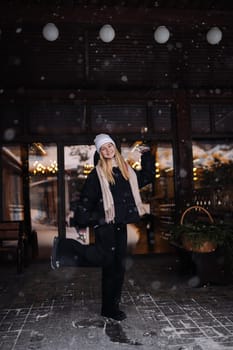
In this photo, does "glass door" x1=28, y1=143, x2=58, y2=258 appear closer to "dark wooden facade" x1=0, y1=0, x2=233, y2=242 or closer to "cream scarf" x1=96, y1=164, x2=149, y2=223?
"dark wooden facade" x1=0, y1=0, x2=233, y2=242

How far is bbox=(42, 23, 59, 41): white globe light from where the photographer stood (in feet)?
21.9

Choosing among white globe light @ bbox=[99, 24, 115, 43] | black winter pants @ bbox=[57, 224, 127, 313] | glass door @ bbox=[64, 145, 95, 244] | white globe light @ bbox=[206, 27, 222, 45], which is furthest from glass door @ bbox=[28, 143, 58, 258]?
black winter pants @ bbox=[57, 224, 127, 313]

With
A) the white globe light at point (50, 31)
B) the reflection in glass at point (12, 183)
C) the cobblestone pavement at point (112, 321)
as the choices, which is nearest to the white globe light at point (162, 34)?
the white globe light at point (50, 31)

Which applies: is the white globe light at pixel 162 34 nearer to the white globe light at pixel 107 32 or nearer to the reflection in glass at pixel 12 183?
the white globe light at pixel 107 32

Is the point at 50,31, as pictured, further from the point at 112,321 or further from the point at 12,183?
the point at 112,321

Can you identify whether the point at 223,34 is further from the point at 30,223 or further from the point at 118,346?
the point at 118,346

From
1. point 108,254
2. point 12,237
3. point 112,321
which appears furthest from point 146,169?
point 12,237

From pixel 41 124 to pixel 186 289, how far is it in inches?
172

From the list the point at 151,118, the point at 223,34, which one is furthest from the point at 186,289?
the point at 223,34

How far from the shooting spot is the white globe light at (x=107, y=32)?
6.73 metres

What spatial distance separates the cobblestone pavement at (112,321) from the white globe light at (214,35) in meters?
4.53

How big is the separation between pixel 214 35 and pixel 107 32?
2.12 m

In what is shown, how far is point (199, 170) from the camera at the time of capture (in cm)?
855

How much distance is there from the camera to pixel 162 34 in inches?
274
